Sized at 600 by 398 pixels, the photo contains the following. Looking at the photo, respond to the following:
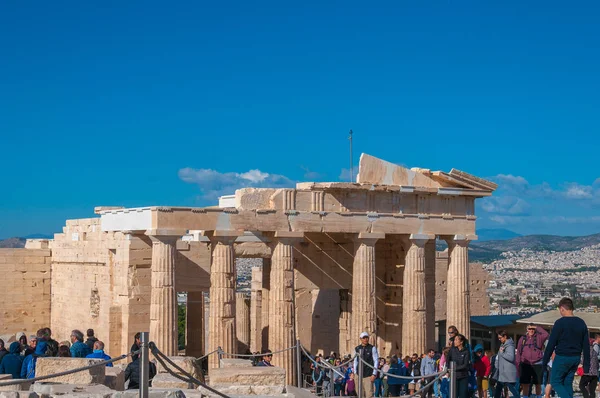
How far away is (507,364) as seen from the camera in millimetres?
17641

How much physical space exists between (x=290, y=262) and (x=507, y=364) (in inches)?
403

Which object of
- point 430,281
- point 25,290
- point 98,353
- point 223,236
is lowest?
point 98,353

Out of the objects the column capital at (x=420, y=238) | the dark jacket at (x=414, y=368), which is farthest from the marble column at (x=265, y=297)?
the dark jacket at (x=414, y=368)

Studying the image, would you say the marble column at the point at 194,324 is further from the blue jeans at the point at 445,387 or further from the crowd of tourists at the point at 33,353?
the crowd of tourists at the point at 33,353

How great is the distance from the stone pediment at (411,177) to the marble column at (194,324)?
7.59m

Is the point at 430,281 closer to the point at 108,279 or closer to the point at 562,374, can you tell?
the point at 108,279

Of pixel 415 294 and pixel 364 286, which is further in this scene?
pixel 415 294

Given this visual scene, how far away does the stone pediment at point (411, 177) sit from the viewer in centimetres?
2828

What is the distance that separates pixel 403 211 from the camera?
29.0m

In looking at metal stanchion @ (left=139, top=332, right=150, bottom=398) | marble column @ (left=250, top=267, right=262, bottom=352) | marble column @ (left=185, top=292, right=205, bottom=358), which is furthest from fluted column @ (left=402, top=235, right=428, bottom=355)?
metal stanchion @ (left=139, top=332, right=150, bottom=398)

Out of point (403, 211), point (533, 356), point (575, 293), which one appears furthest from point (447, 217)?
point (575, 293)

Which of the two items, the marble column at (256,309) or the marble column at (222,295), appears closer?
the marble column at (222,295)

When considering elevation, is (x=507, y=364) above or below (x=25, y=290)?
below

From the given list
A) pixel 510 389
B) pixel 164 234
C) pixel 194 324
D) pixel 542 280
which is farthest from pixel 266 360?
pixel 542 280
